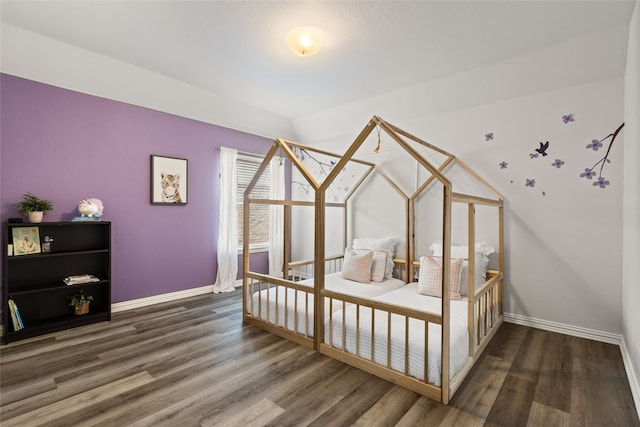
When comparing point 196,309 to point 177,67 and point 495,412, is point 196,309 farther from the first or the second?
point 495,412

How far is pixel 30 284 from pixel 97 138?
5.26 ft

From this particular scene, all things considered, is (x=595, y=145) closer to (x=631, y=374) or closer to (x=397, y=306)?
(x=631, y=374)

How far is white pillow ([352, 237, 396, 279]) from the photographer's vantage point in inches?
153

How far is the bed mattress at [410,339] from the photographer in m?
2.13

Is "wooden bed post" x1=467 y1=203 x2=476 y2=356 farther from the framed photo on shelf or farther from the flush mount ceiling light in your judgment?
the framed photo on shelf

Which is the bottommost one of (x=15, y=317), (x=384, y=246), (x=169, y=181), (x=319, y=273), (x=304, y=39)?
(x=15, y=317)

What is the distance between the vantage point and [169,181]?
405 centimetres

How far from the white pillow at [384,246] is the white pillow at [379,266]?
0.07 meters

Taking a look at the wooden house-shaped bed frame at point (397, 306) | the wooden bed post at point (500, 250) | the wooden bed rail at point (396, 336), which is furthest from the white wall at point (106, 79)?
the wooden bed post at point (500, 250)

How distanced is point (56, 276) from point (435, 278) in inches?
152

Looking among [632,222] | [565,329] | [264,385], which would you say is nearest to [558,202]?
[632,222]

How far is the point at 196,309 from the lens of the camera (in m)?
3.77

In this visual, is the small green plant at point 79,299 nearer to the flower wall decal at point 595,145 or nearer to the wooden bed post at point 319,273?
the wooden bed post at point 319,273

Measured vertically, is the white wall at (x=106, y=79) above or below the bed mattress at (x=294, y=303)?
above
